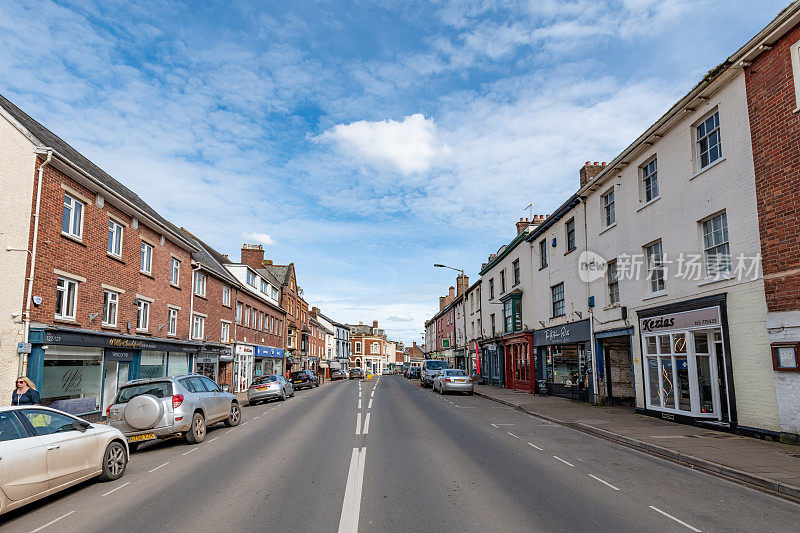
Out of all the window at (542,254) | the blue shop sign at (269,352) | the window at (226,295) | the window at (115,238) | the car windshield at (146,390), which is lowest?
the car windshield at (146,390)

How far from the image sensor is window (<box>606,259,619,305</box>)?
62.3 ft

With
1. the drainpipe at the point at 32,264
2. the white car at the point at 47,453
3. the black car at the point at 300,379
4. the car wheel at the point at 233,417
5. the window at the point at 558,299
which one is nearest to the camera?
the white car at the point at 47,453

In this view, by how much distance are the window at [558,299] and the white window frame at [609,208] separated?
17.7 feet

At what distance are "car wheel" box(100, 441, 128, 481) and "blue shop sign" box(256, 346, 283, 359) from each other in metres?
31.2

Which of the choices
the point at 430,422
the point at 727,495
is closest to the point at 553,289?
the point at 430,422

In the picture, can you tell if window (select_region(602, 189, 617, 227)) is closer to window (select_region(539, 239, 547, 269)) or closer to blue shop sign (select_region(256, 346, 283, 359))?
window (select_region(539, 239, 547, 269))

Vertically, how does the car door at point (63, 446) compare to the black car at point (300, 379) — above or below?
above

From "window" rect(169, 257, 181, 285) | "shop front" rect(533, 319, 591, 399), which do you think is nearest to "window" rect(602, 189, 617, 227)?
"shop front" rect(533, 319, 591, 399)

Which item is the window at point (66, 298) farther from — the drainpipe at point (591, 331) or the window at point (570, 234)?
the window at point (570, 234)

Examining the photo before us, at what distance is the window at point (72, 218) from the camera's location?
51.5ft

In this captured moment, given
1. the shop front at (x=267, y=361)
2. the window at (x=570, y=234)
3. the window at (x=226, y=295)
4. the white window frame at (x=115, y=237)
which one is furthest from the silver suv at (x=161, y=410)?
the shop front at (x=267, y=361)

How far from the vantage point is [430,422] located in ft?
51.0

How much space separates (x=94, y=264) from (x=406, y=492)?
14.8m

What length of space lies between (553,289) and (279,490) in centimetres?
2091
